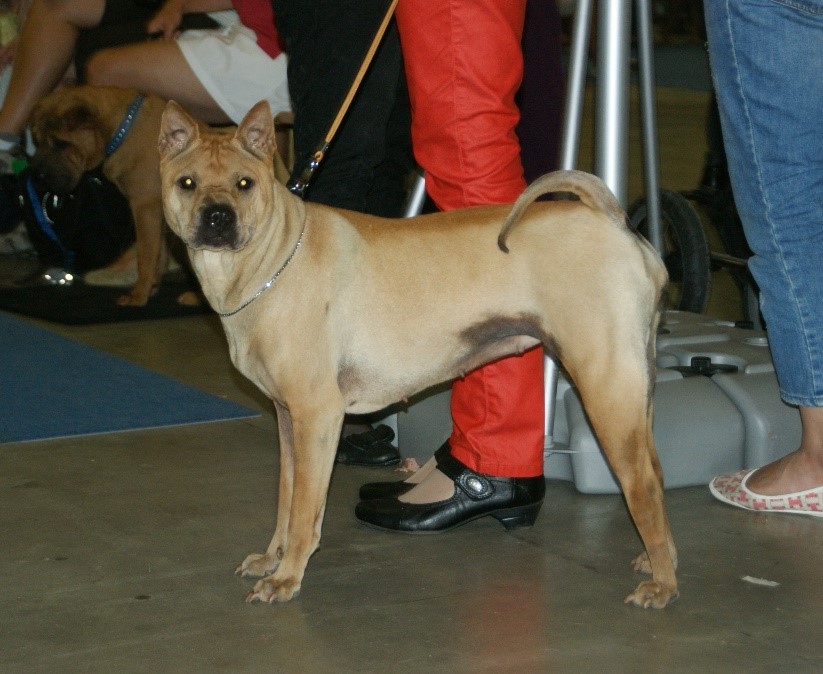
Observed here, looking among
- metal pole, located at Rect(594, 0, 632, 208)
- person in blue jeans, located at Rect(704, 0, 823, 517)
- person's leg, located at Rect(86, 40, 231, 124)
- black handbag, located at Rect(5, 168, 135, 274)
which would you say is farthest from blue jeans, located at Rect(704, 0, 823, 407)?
black handbag, located at Rect(5, 168, 135, 274)

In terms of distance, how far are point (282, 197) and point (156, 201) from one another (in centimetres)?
286

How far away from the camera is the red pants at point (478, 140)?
2.59 meters

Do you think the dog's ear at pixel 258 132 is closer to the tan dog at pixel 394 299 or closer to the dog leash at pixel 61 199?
the tan dog at pixel 394 299

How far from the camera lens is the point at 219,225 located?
2.38 m

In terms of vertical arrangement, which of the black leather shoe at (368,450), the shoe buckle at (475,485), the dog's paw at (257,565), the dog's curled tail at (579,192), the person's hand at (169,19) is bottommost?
the black leather shoe at (368,450)

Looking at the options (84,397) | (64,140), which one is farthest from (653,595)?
(64,140)

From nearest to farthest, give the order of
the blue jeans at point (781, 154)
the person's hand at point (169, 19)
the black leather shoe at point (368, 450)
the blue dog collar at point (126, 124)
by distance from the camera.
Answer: the blue jeans at point (781, 154), the black leather shoe at point (368, 450), the blue dog collar at point (126, 124), the person's hand at point (169, 19)

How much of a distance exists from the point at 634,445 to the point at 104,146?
3488mm

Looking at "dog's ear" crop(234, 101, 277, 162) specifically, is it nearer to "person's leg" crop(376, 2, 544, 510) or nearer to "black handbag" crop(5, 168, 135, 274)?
"person's leg" crop(376, 2, 544, 510)

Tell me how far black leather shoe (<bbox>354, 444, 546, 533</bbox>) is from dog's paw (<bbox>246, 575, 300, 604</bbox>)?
443mm

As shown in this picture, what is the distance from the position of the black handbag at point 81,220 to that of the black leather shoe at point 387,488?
119 inches

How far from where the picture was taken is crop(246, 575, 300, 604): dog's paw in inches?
93.2

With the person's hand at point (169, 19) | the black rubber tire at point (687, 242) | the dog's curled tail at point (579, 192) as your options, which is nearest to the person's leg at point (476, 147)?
the dog's curled tail at point (579, 192)

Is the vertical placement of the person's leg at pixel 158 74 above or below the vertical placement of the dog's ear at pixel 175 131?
below
